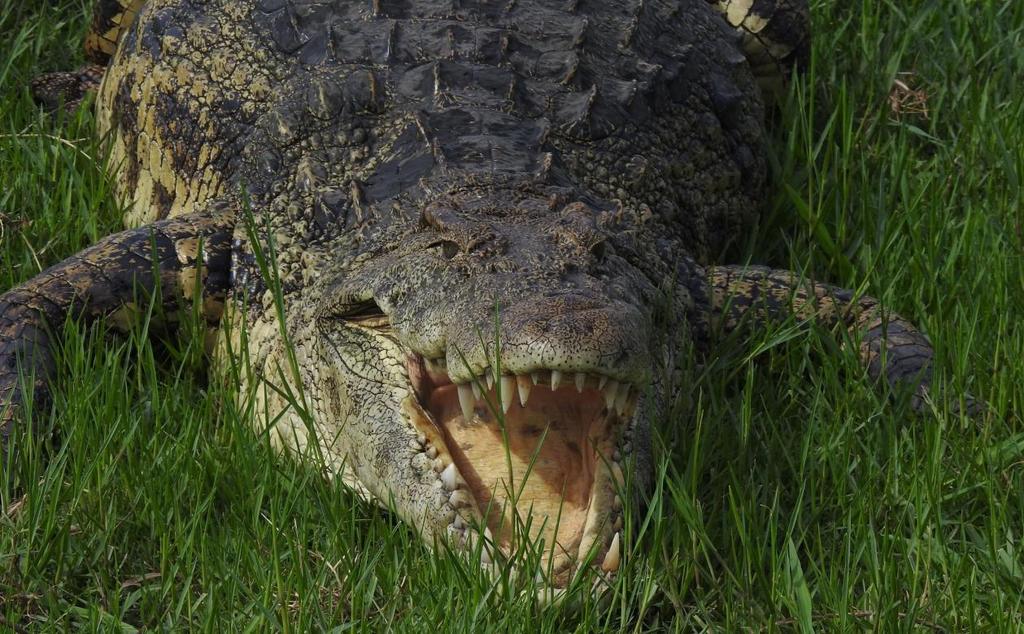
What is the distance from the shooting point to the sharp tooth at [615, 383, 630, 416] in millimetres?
3148

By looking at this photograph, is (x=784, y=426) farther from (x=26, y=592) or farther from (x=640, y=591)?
(x=26, y=592)

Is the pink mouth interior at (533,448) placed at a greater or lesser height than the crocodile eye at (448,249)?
lesser

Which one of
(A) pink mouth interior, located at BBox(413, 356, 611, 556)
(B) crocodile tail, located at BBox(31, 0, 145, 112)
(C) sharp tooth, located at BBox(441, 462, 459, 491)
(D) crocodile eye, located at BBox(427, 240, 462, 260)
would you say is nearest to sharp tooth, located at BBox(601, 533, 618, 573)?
(A) pink mouth interior, located at BBox(413, 356, 611, 556)

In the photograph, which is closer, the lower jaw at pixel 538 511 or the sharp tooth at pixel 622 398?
the lower jaw at pixel 538 511

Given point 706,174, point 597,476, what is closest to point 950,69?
point 706,174

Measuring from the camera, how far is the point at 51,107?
519cm

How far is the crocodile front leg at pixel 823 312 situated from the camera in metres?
3.97

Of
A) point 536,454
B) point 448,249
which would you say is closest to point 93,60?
point 448,249

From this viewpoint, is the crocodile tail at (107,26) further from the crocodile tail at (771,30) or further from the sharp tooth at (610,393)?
the sharp tooth at (610,393)

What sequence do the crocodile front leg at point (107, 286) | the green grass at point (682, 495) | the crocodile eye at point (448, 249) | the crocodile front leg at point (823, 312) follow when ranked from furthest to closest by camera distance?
the crocodile front leg at point (823, 312), the crocodile front leg at point (107, 286), the crocodile eye at point (448, 249), the green grass at point (682, 495)

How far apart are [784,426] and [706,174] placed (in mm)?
1139

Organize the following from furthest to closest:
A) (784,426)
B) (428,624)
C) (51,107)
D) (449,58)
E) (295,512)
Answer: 1. (51,107)
2. (449,58)
3. (784,426)
4. (295,512)
5. (428,624)

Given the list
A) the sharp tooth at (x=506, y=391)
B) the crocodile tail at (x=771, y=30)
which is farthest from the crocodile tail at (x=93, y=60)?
the sharp tooth at (x=506, y=391)

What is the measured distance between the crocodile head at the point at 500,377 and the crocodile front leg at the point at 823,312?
60 centimetres
